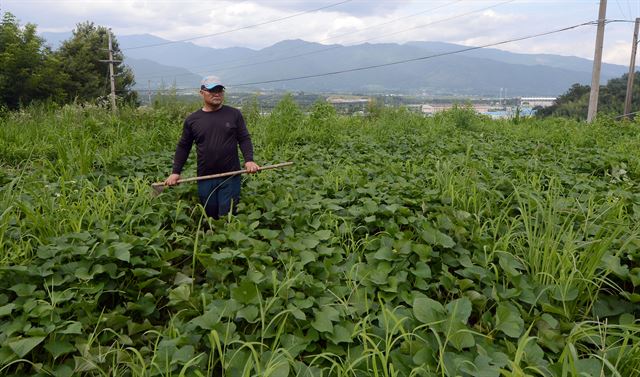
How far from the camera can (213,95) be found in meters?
3.73

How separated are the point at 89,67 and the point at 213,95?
29.3m

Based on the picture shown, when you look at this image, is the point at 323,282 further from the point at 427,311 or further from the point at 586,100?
the point at 586,100

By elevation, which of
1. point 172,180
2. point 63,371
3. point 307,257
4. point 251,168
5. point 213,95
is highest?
point 213,95

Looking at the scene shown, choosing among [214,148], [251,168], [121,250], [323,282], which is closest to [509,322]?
[323,282]

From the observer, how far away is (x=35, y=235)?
9.36 ft

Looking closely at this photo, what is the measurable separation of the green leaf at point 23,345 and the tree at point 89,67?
25.7m

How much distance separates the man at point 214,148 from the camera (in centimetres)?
375

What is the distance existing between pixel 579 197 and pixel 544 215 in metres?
1.18

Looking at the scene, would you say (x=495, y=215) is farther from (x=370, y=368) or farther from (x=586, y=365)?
(x=370, y=368)

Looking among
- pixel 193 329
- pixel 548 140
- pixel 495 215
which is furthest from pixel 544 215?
pixel 548 140

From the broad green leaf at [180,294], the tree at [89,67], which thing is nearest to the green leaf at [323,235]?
the broad green leaf at [180,294]

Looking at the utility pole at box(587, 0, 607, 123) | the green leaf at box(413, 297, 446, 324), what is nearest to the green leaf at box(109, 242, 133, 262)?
the green leaf at box(413, 297, 446, 324)

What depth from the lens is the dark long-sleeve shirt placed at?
3.78 m

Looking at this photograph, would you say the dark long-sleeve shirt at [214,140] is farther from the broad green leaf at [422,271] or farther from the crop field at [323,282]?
the broad green leaf at [422,271]
